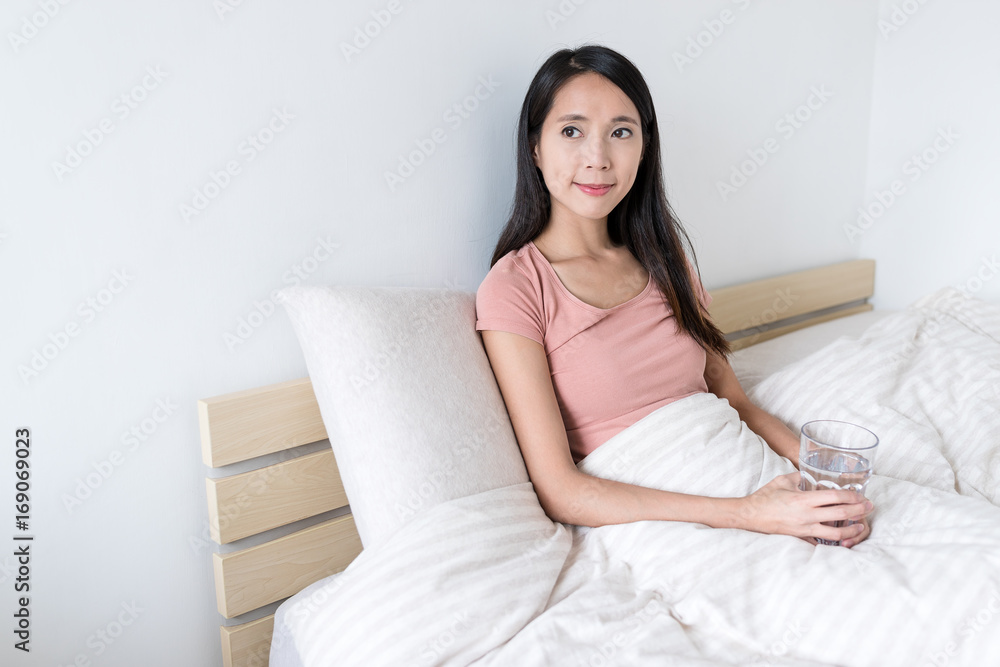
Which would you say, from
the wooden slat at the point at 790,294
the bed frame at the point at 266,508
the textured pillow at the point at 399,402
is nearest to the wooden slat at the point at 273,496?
the bed frame at the point at 266,508

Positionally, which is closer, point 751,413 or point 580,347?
point 580,347

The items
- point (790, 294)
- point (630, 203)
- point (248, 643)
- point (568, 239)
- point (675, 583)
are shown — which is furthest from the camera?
point (790, 294)

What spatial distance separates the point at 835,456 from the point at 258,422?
2.67ft

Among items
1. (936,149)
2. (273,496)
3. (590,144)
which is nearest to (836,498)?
(590,144)

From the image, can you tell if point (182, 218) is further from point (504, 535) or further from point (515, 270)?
point (504, 535)

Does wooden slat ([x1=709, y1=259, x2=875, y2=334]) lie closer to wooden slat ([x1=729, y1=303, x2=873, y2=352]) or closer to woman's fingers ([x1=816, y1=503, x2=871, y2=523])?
wooden slat ([x1=729, y1=303, x2=873, y2=352])

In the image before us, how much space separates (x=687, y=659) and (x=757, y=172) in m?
1.38

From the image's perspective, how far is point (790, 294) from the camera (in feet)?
6.43

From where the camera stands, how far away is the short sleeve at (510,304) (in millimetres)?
1135

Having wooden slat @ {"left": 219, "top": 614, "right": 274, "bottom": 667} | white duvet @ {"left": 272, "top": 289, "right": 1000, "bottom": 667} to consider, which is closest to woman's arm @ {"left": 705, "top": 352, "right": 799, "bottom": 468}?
white duvet @ {"left": 272, "top": 289, "right": 1000, "bottom": 667}

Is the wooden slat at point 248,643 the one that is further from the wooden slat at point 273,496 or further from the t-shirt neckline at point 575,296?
the t-shirt neckline at point 575,296

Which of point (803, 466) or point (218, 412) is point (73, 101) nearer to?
point (218, 412)

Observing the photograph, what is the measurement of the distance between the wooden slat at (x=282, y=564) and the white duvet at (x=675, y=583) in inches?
3.8

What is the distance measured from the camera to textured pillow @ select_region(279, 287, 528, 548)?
1.00 meters
